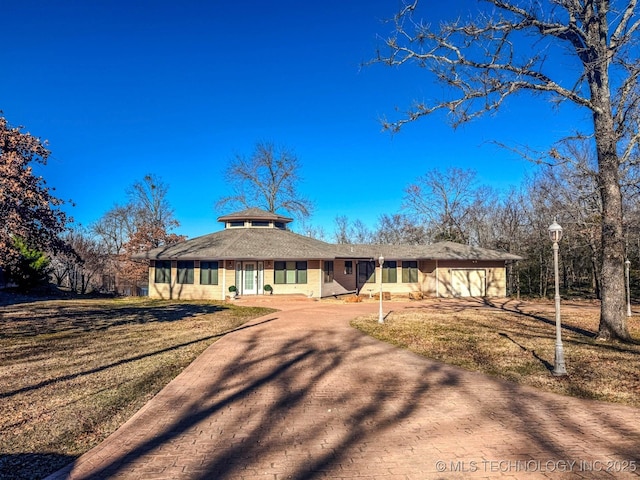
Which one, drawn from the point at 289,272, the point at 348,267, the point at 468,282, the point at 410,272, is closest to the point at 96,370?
the point at 289,272

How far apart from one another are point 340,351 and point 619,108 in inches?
381

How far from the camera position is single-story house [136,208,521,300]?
2228cm

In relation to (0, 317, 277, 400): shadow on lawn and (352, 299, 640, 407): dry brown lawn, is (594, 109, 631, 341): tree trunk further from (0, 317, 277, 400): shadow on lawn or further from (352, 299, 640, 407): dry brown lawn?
(0, 317, 277, 400): shadow on lawn

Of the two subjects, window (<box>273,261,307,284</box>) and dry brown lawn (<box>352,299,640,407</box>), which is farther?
window (<box>273,261,307,284</box>)

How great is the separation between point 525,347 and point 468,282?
16.6m

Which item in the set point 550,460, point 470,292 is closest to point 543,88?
point 550,460

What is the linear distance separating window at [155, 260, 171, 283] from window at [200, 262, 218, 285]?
2.34 m

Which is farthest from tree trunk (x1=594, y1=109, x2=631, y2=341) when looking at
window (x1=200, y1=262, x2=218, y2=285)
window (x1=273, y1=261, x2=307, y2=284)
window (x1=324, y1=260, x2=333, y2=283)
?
window (x1=200, y1=262, x2=218, y2=285)

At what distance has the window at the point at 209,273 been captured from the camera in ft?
73.7

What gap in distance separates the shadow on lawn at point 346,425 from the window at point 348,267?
18536 mm

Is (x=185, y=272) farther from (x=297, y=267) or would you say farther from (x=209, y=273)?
(x=297, y=267)

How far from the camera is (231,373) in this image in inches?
302

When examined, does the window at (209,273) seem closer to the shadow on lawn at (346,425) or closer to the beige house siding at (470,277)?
the beige house siding at (470,277)

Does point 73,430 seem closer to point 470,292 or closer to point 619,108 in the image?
point 619,108
